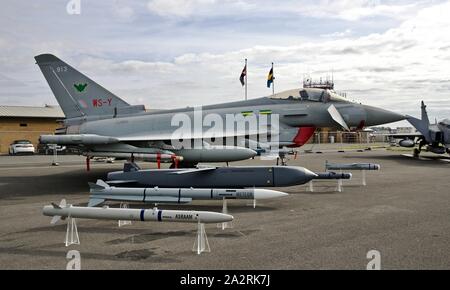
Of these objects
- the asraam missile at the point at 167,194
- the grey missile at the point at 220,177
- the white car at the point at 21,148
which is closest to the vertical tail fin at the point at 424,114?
the grey missile at the point at 220,177

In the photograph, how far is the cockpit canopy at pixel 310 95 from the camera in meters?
14.0

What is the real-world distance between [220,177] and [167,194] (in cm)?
218

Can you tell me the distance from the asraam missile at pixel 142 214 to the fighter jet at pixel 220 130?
6.05m

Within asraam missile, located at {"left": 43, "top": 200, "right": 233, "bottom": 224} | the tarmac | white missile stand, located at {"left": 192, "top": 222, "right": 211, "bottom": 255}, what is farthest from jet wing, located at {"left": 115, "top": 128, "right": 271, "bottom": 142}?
white missile stand, located at {"left": 192, "top": 222, "right": 211, "bottom": 255}

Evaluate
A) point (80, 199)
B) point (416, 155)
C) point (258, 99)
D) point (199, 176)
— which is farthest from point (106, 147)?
point (416, 155)

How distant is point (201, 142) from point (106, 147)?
11.9ft

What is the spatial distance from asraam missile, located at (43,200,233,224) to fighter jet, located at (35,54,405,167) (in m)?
6.05

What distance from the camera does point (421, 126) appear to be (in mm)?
25812

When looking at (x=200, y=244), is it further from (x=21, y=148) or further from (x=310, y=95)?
(x=21, y=148)

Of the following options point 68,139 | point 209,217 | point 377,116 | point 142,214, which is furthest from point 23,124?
point 209,217

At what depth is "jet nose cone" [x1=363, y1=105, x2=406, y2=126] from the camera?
46.4ft

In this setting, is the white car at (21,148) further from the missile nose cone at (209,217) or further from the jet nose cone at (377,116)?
the missile nose cone at (209,217)

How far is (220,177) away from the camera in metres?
11.0
